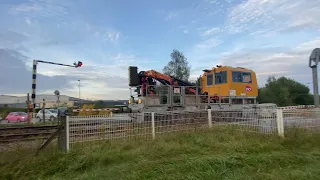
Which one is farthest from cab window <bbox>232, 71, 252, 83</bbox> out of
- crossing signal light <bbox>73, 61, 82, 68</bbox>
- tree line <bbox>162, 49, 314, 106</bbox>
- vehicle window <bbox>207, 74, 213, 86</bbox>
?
tree line <bbox>162, 49, 314, 106</bbox>

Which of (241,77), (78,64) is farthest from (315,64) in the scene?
(78,64)

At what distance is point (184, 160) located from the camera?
560 centimetres

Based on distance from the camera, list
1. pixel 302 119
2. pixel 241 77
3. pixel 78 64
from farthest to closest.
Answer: pixel 78 64 → pixel 241 77 → pixel 302 119

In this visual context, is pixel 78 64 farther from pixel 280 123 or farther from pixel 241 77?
pixel 280 123

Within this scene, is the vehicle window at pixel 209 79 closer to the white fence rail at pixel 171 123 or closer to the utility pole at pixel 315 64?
the utility pole at pixel 315 64

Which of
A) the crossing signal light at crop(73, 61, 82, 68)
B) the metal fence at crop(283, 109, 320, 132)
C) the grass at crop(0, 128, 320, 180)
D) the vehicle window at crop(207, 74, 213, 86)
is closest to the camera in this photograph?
the grass at crop(0, 128, 320, 180)

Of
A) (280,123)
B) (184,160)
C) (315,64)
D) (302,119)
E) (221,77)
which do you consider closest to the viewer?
(184,160)

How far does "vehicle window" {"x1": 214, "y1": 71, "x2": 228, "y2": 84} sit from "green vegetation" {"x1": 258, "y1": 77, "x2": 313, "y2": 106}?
33.7 metres

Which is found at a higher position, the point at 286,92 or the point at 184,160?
the point at 286,92

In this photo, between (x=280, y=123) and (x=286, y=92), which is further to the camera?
(x=286, y=92)

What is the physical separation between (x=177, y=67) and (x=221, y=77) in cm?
3454

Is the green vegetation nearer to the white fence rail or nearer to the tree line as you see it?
the tree line

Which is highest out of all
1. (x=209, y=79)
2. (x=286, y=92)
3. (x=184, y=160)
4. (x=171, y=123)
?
(x=286, y=92)

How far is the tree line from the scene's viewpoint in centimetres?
5101
